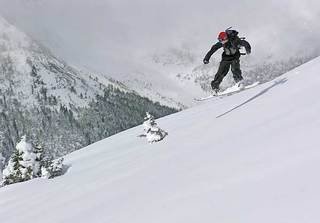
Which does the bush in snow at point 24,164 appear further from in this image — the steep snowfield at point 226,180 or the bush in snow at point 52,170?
the steep snowfield at point 226,180

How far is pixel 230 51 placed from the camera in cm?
1792

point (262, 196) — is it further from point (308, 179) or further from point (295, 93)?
point (295, 93)

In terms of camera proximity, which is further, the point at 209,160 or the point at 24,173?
the point at 24,173

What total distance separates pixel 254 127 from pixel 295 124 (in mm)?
1686

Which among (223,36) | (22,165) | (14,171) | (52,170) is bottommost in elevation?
(52,170)

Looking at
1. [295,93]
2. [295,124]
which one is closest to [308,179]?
[295,124]

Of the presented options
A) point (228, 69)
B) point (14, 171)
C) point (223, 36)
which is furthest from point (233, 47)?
point (14, 171)

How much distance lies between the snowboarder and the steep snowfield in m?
4.27

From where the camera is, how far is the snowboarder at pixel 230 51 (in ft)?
56.3

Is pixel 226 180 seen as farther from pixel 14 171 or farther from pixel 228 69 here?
pixel 14 171

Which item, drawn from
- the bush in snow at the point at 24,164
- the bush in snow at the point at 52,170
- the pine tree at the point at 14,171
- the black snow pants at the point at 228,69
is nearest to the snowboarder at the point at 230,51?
the black snow pants at the point at 228,69

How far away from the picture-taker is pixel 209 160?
861 cm

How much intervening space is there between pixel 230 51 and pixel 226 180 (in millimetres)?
11679

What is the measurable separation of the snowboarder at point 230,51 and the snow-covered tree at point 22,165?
2229cm
